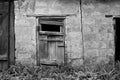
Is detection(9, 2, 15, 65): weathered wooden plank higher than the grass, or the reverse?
detection(9, 2, 15, 65): weathered wooden plank

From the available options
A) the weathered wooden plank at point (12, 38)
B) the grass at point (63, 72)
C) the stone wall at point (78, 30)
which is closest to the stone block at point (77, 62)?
the stone wall at point (78, 30)

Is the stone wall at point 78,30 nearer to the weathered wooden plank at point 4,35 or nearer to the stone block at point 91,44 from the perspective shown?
the stone block at point 91,44

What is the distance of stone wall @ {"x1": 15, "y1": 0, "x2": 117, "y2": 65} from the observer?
23.6 ft

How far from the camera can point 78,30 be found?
723 centimetres

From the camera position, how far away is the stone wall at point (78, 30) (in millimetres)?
7199

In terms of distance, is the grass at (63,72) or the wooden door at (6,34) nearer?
the grass at (63,72)

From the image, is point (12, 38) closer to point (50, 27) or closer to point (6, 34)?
point (6, 34)

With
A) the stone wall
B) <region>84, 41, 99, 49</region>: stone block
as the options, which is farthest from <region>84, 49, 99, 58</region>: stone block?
<region>84, 41, 99, 49</region>: stone block

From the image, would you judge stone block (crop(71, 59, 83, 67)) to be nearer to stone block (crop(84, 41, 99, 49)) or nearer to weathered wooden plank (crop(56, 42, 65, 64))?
weathered wooden plank (crop(56, 42, 65, 64))

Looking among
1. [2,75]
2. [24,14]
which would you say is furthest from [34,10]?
[2,75]

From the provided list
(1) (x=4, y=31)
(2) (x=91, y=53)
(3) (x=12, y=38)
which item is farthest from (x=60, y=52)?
(1) (x=4, y=31)

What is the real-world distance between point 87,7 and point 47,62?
9.53ft

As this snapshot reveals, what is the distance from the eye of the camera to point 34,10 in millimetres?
7270

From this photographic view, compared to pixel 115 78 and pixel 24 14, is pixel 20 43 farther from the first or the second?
pixel 115 78
